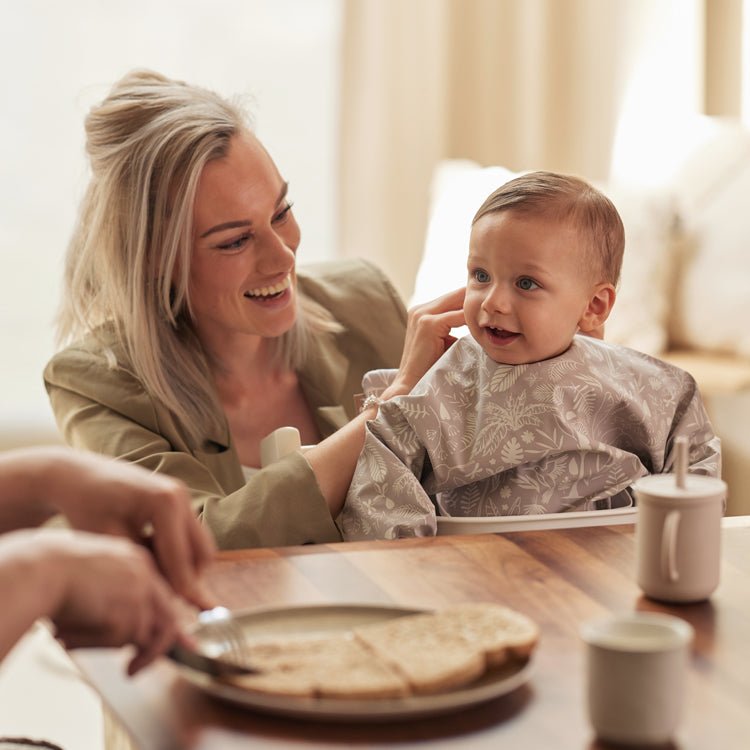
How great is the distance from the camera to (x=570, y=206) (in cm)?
147

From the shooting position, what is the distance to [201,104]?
1982 mm

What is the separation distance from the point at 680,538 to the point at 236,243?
42.7 inches

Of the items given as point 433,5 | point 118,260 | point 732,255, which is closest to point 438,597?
point 118,260

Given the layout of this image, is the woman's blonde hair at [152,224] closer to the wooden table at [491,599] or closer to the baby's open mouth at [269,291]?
the baby's open mouth at [269,291]

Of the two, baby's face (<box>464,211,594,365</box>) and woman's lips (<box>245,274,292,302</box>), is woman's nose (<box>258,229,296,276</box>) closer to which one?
woman's lips (<box>245,274,292,302</box>)

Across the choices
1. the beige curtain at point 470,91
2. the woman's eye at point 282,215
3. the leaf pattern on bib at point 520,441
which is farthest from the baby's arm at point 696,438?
the beige curtain at point 470,91

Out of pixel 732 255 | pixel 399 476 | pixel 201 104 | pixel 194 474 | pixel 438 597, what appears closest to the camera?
pixel 438 597

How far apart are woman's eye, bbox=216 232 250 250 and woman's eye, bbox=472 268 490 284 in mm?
566

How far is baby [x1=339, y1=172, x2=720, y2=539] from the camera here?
1444mm

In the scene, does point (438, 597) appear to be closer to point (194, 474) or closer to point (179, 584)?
point (179, 584)

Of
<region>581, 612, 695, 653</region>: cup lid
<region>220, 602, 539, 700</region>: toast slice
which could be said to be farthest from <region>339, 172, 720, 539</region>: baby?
<region>581, 612, 695, 653</region>: cup lid

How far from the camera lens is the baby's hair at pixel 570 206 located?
1463 mm

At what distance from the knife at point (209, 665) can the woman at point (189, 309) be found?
2.62 ft

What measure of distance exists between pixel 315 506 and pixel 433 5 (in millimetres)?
2810
